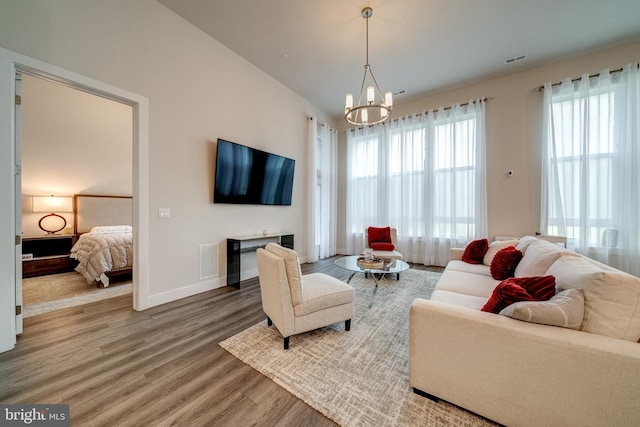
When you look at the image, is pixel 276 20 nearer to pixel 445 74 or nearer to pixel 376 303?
pixel 445 74

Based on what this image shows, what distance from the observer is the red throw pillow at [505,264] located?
2.50 m

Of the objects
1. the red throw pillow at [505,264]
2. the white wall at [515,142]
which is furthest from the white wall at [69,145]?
the white wall at [515,142]

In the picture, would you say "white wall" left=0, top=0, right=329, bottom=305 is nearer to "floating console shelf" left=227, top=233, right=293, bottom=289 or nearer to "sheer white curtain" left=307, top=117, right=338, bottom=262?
"floating console shelf" left=227, top=233, right=293, bottom=289

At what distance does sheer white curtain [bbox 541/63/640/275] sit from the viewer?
10.9 feet

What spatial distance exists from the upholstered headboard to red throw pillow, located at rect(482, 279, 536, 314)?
7.01m

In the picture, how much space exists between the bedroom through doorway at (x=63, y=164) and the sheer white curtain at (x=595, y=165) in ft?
22.1

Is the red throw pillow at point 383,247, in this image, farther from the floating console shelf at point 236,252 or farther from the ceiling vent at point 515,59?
the ceiling vent at point 515,59

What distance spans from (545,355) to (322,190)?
4.84 meters

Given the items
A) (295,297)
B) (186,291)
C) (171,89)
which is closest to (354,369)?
(295,297)

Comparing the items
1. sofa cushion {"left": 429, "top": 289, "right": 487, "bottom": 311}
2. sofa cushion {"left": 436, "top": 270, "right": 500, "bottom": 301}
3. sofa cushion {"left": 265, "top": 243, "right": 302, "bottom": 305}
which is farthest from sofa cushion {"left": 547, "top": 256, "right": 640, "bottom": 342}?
sofa cushion {"left": 265, "top": 243, "right": 302, "bottom": 305}

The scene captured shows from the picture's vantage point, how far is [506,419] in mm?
1190

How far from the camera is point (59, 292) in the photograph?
322 centimetres

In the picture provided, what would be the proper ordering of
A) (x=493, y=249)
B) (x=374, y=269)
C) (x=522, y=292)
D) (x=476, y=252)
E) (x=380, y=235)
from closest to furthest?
(x=522, y=292) < (x=374, y=269) < (x=493, y=249) < (x=476, y=252) < (x=380, y=235)

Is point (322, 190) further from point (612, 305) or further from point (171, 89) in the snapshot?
point (612, 305)
